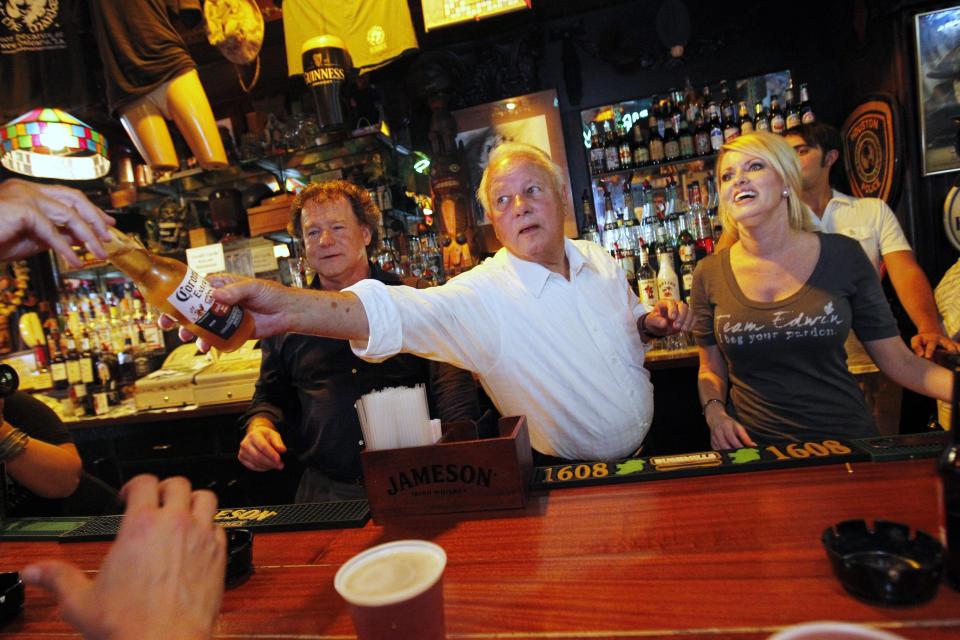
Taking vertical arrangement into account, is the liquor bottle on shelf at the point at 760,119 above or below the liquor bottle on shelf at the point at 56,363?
above

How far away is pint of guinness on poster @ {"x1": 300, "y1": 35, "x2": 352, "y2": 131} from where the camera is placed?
2951mm

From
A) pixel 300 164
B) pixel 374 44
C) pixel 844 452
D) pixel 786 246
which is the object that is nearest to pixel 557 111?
pixel 374 44

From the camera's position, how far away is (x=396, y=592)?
661 millimetres

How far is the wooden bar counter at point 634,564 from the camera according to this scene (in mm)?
721

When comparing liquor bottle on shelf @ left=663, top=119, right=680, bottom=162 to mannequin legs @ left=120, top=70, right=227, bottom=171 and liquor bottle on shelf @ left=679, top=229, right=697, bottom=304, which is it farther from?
mannequin legs @ left=120, top=70, right=227, bottom=171

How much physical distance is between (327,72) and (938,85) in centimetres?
335

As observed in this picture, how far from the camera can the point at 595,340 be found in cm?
177

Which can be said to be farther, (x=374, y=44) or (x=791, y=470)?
(x=374, y=44)

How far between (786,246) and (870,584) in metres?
1.39

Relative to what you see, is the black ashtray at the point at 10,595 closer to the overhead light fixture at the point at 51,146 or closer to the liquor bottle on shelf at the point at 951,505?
the liquor bottle on shelf at the point at 951,505

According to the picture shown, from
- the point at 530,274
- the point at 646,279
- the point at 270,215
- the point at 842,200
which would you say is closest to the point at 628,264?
the point at 646,279

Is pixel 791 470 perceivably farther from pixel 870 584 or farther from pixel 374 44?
pixel 374 44

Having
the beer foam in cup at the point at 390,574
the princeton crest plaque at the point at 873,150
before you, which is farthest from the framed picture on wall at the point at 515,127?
the beer foam in cup at the point at 390,574

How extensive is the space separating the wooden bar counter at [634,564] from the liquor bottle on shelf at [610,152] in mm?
3147
